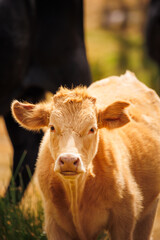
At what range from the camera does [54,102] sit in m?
3.21

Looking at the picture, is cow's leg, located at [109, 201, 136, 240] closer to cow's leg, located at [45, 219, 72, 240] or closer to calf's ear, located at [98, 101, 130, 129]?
cow's leg, located at [45, 219, 72, 240]

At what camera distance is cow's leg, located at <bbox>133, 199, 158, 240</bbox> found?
3.74m

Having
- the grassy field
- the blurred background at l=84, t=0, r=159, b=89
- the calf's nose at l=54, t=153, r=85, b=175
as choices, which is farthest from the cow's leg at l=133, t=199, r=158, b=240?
the blurred background at l=84, t=0, r=159, b=89

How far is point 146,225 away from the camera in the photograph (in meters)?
3.78

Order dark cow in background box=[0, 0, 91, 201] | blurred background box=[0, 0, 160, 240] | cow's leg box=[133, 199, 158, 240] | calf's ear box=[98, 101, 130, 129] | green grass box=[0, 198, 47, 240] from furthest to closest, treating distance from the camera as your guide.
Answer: blurred background box=[0, 0, 160, 240] → dark cow in background box=[0, 0, 91, 201] → green grass box=[0, 198, 47, 240] → cow's leg box=[133, 199, 158, 240] → calf's ear box=[98, 101, 130, 129]

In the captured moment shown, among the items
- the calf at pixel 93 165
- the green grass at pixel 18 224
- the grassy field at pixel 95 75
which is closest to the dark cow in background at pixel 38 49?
the grassy field at pixel 95 75

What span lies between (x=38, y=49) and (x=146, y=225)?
92.3 inches

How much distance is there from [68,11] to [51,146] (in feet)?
8.31

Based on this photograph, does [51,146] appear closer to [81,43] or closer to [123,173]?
[123,173]

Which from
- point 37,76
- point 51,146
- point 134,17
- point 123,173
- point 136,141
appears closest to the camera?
point 51,146

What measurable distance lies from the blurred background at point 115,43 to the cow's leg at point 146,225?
2771mm

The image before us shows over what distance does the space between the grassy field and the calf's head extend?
0.91 metres

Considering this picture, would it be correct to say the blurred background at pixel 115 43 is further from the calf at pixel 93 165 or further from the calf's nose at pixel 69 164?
the calf's nose at pixel 69 164

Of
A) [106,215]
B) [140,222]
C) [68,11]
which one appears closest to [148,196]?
[140,222]
